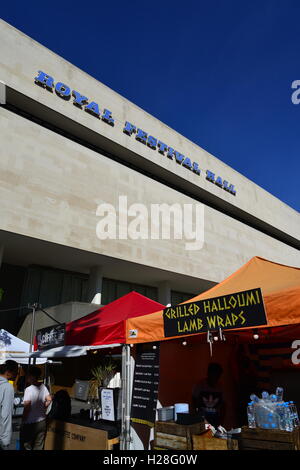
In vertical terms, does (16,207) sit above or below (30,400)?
above

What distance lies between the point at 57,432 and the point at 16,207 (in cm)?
1371

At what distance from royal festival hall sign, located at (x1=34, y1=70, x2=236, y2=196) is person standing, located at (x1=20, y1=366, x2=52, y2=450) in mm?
19500

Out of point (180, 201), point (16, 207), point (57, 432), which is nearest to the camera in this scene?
point (57, 432)

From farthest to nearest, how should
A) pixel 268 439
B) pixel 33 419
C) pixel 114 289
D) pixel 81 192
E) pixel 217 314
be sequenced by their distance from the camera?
pixel 114 289
pixel 81 192
pixel 33 419
pixel 217 314
pixel 268 439

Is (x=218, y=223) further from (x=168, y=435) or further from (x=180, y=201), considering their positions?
(x=168, y=435)

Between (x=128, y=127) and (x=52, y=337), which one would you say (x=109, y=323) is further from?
(x=128, y=127)

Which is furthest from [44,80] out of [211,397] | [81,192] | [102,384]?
[211,397]

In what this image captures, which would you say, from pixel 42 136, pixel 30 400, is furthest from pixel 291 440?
pixel 42 136

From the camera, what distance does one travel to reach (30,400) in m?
5.28

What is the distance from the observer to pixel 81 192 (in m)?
20.1

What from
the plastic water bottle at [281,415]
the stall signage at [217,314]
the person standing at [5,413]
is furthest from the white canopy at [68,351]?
the plastic water bottle at [281,415]

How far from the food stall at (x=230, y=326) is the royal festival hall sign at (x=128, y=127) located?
19.3 meters

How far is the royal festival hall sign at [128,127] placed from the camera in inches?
802

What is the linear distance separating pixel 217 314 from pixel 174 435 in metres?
1.82
